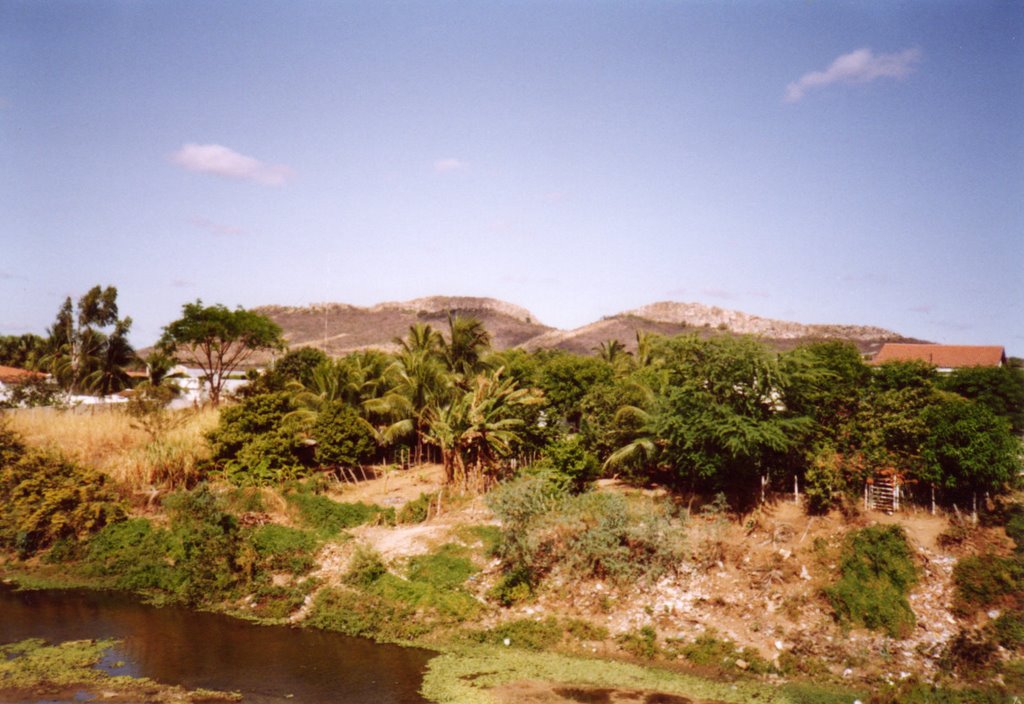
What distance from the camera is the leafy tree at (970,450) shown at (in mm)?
15609

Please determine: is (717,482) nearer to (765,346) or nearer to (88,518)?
(765,346)

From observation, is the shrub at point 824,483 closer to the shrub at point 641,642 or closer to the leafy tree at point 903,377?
the leafy tree at point 903,377

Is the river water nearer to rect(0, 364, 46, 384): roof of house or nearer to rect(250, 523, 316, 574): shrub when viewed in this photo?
rect(250, 523, 316, 574): shrub

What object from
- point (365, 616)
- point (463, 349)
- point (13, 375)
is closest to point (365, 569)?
point (365, 616)

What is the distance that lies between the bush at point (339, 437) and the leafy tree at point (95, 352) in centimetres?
2680

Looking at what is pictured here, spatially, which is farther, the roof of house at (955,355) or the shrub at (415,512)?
the roof of house at (955,355)

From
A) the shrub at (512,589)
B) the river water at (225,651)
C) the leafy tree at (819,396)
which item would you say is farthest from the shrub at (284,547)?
the leafy tree at (819,396)

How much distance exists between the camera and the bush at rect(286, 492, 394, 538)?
19375 millimetres

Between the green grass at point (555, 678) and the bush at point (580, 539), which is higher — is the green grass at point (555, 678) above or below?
below

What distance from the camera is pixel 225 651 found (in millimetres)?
14180

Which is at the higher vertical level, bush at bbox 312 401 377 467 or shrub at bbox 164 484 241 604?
bush at bbox 312 401 377 467

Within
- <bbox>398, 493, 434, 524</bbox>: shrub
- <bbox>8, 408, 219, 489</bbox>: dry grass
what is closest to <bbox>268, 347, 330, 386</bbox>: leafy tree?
<bbox>8, 408, 219, 489</bbox>: dry grass

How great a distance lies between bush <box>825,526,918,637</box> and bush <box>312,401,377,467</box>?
15.2m

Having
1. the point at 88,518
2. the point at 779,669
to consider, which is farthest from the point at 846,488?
the point at 88,518
